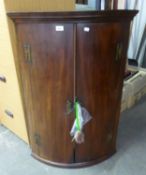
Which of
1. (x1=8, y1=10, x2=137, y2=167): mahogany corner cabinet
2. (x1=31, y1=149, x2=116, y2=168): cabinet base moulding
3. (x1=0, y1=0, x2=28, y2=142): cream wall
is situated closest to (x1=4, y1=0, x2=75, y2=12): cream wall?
(x1=0, y1=0, x2=28, y2=142): cream wall

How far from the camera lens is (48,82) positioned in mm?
1374


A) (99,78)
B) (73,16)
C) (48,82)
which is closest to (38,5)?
(73,16)

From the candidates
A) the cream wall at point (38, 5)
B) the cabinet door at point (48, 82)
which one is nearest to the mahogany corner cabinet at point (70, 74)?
the cabinet door at point (48, 82)

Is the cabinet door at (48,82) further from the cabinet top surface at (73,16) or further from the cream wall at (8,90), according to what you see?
the cream wall at (8,90)

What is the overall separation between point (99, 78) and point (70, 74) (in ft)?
0.66

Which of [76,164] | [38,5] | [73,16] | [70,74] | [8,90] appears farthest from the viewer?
[8,90]

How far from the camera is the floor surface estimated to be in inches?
65.0

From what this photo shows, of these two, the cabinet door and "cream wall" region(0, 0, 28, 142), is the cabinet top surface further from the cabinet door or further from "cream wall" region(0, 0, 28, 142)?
"cream wall" region(0, 0, 28, 142)

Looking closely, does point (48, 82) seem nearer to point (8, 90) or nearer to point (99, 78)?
point (99, 78)

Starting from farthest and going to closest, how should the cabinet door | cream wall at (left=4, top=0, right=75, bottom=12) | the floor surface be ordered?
the floor surface < cream wall at (left=4, top=0, right=75, bottom=12) < the cabinet door

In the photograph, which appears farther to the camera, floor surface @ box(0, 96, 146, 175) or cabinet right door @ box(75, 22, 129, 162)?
floor surface @ box(0, 96, 146, 175)

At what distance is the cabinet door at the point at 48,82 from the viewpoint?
1.25 metres

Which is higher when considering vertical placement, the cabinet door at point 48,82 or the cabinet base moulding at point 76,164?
the cabinet door at point 48,82

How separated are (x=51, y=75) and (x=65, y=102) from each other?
0.21m
